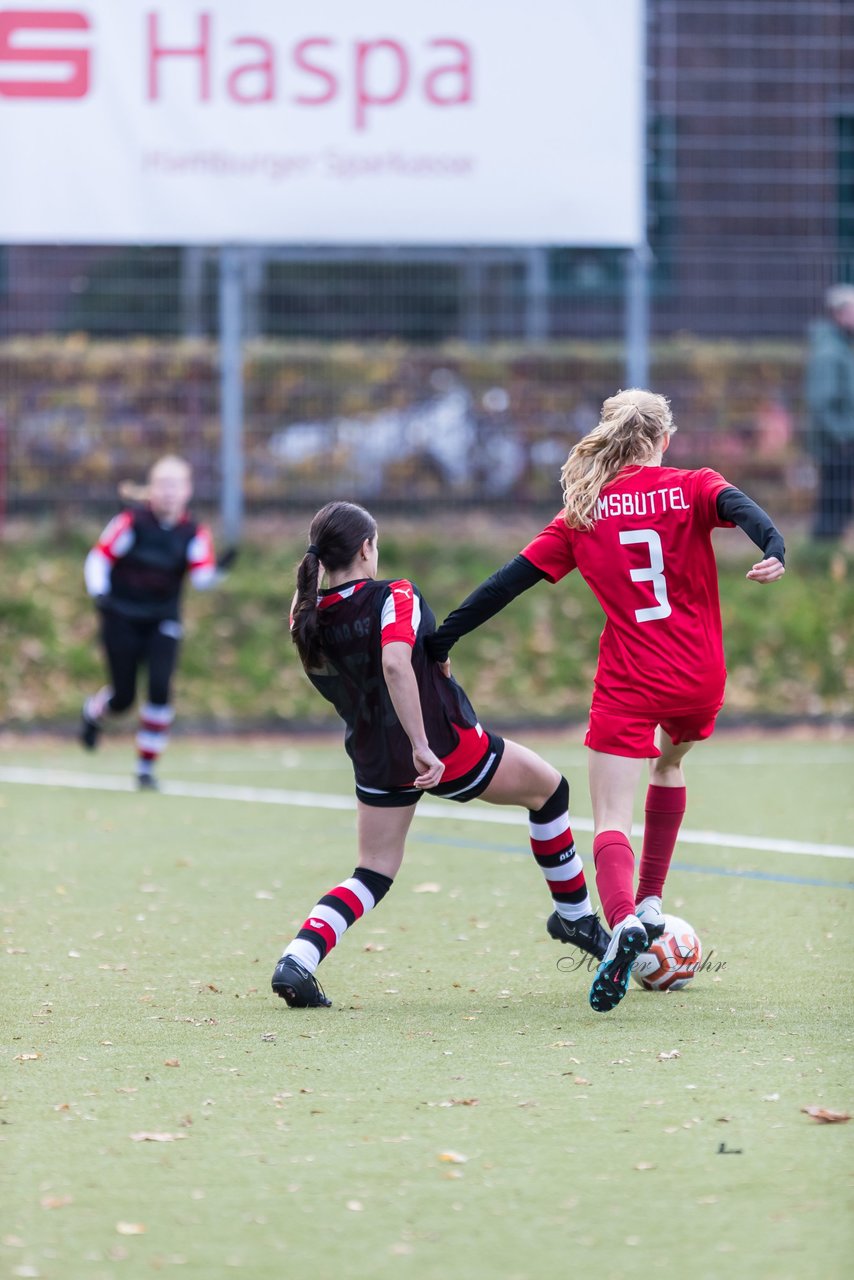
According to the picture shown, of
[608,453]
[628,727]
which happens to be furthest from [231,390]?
[628,727]

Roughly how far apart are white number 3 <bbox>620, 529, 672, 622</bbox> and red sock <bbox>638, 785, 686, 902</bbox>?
26.4 inches

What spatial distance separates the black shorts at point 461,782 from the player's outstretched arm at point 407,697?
0.64ft

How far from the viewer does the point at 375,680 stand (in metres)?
5.78

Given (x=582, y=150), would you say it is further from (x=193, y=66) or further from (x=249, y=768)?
(x=249, y=768)

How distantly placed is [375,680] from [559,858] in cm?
83

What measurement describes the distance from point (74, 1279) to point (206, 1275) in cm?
22

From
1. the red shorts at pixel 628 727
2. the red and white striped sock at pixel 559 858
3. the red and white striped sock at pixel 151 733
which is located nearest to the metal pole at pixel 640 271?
the red and white striped sock at pixel 151 733

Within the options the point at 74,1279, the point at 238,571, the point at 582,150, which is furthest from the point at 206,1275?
the point at 582,150

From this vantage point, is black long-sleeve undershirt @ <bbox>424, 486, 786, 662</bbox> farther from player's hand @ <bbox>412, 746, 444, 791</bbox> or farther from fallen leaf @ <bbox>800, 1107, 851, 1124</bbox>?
fallen leaf @ <bbox>800, 1107, 851, 1124</bbox>

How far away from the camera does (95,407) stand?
16484 millimetres

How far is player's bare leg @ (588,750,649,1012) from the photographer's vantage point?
512 cm

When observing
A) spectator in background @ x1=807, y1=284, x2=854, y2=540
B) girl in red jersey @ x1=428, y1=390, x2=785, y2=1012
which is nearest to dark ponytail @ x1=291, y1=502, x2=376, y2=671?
girl in red jersey @ x1=428, y1=390, x2=785, y2=1012

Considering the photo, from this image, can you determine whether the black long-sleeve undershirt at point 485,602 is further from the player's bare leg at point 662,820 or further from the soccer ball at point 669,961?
the soccer ball at point 669,961

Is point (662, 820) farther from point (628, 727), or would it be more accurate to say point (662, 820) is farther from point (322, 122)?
point (322, 122)
